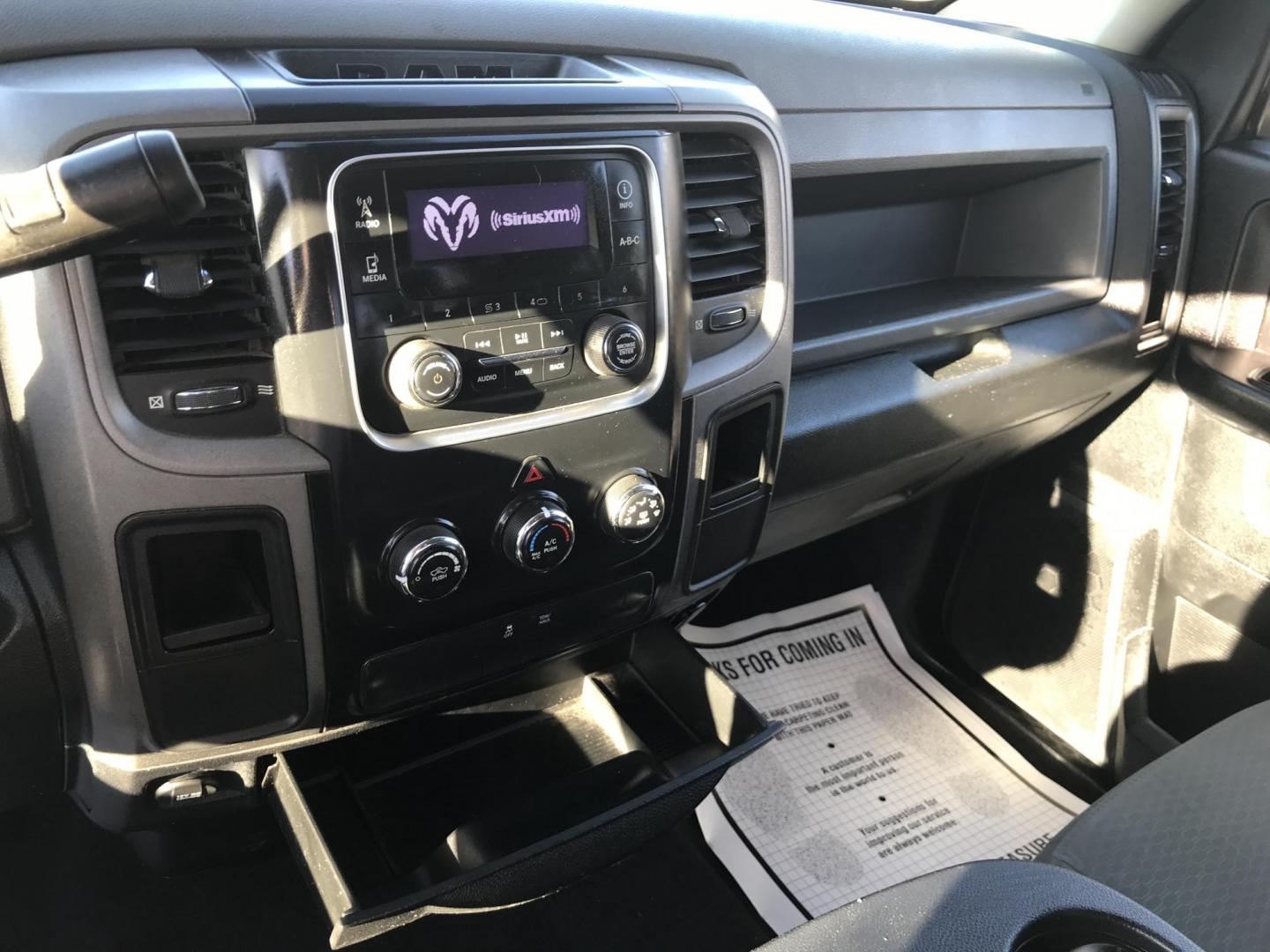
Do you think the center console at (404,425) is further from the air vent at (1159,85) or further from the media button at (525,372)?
the air vent at (1159,85)

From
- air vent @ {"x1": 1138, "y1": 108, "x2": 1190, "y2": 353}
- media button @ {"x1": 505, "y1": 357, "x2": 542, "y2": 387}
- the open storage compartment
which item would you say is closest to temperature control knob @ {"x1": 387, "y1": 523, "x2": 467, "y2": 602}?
media button @ {"x1": 505, "y1": 357, "x2": 542, "y2": 387}

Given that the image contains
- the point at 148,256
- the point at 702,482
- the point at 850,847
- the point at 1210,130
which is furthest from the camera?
the point at 1210,130

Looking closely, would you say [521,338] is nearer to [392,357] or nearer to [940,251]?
[392,357]

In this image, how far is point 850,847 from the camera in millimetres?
1383

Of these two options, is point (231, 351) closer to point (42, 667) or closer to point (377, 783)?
point (42, 667)

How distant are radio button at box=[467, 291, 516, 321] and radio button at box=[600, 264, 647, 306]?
0.24 feet

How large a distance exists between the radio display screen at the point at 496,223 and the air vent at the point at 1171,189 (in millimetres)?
1042

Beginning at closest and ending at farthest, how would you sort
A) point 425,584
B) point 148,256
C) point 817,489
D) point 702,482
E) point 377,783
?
point 148,256, point 425,584, point 702,482, point 377,783, point 817,489

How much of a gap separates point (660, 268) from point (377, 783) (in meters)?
0.57

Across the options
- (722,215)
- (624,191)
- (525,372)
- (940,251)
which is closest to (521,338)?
(525,372)

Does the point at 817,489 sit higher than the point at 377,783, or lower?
higher

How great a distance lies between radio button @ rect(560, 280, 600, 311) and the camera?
0.73 metres

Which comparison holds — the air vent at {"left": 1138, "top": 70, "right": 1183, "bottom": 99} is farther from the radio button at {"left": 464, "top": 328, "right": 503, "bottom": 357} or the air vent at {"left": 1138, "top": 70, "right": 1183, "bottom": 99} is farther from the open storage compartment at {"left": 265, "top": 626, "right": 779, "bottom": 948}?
the radio button at {"left": 464, "top": 328, "right": 503, "bottom": 357}

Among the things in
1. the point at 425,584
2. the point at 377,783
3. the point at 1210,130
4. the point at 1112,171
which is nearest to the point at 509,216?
the point at 425,584
